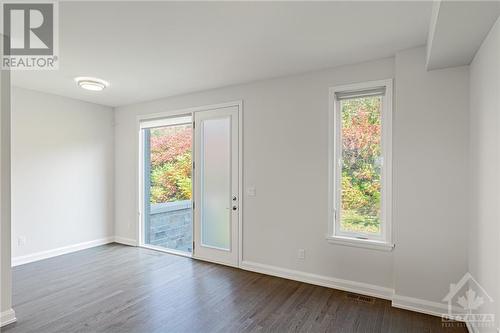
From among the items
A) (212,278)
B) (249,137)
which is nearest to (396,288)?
(212,278)

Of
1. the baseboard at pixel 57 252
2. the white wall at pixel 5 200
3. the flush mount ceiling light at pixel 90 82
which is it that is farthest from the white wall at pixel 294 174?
the baseboard at pixel 57 252

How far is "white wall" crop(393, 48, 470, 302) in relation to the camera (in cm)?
258

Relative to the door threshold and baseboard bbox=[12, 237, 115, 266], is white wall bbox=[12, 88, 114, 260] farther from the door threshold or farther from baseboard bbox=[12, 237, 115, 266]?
the door threshold

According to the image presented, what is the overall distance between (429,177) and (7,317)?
165 inches

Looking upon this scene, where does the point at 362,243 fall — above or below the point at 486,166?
below

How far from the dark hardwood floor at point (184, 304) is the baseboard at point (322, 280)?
3.1 inches

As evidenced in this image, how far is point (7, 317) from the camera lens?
2.49m

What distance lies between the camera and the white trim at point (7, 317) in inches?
96.5

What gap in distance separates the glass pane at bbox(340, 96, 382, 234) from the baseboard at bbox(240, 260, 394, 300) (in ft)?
1.99

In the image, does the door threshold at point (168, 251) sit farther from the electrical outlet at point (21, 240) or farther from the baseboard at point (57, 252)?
the electrical outlet at point (21, 240)

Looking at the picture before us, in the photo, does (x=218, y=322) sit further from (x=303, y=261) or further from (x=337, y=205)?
(x=337, y=205)

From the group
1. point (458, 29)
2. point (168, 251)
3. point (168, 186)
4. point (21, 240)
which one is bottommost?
point (168, 251)

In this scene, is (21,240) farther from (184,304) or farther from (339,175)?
(339,175)

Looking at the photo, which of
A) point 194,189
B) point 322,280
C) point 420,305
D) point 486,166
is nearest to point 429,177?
point 486,166
